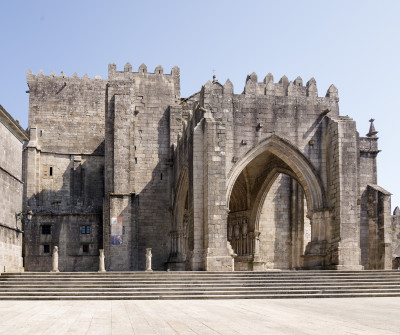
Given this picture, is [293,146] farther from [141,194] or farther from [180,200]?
[141,194]

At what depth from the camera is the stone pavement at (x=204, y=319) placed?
943 cm

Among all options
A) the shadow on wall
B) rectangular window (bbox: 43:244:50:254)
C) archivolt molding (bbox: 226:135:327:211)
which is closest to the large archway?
archivolt molding (bbox: 226:135:327:211)

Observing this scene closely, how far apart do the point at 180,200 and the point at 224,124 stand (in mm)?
7522

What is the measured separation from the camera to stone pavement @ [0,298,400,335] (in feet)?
30.9

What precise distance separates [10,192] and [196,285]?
9.69m

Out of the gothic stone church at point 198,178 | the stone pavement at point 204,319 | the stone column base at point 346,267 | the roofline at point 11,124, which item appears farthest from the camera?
the gothic stone church at point 198,178

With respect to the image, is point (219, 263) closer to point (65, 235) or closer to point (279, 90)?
point (279, 90)

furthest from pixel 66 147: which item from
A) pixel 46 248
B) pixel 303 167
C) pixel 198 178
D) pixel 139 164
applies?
pixel 303 167

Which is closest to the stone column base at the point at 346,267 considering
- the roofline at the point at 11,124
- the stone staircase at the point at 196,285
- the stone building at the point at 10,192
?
the stone staircase at the point at 196,285

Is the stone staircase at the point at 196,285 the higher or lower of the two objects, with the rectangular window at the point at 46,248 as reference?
lower

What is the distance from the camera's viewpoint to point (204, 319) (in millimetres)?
10984

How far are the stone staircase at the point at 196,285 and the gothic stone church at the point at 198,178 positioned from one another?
9.97 ft

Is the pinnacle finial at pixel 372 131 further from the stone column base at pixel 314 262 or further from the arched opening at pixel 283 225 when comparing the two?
the stone column base at pixel 314 262

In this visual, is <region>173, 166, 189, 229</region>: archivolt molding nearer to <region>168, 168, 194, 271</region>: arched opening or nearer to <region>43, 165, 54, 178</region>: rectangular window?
<region>168, 168, 194, 271</region>: arched opening
